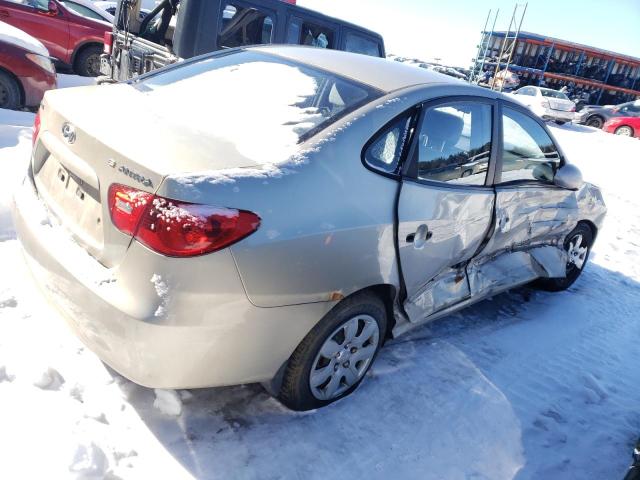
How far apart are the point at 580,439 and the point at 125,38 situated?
704cm

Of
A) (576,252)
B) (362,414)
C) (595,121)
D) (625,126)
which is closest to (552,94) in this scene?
(595,121)

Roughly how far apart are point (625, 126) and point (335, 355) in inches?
819

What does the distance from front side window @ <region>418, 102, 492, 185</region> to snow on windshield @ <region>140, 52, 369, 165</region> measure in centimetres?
42

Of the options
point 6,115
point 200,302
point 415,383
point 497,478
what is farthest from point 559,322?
point 6,115

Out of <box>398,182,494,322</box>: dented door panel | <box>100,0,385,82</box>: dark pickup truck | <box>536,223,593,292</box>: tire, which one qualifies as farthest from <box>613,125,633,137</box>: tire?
<box>398,182,494,322</box>: dented door panel

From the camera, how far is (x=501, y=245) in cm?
348

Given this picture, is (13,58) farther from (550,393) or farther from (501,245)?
(550,393)

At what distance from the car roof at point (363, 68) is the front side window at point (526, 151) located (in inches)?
22.1

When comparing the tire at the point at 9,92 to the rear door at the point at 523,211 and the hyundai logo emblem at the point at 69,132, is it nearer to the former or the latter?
the hyundai logo emblem at the point at 69,132

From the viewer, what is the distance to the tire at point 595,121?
2109 cm

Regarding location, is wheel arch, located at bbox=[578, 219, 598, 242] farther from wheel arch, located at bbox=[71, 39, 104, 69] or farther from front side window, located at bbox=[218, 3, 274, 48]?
wheel arch, located at bbox=[71, 39, 104, 69]

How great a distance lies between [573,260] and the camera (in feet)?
15.4

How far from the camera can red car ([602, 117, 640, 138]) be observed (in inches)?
746

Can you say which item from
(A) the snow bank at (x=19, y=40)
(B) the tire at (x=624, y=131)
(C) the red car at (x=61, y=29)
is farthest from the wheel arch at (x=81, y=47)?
(B) the tire at (x=624, y=131)
